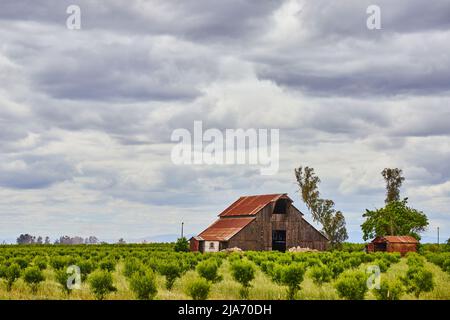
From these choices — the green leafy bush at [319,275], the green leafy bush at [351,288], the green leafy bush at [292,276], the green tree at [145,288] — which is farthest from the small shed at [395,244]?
the green tree at [145,288]

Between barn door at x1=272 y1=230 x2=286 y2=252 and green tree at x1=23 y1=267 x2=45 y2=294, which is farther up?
barn door at x1=272 y1=230 x2=286 y2=252

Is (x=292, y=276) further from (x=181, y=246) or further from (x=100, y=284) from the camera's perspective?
(x=181, y=246)

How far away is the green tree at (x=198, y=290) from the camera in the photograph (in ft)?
79.9

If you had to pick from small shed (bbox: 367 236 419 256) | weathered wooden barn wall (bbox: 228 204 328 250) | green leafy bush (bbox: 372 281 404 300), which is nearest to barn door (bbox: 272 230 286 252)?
weathered wooden barn wall (bbox: 228 204 328 250)

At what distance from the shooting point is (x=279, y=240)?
242 ft

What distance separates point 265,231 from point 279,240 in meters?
2.26

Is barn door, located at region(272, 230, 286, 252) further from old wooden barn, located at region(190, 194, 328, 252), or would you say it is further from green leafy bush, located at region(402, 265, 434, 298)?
green leafy bush, located at region(402, 265, 434, 298)

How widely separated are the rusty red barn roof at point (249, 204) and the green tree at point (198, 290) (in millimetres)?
48160

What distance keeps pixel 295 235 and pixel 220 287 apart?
45.4m

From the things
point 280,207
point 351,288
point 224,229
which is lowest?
point 351,288

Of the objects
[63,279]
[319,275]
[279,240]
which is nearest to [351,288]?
Result: [319,275]

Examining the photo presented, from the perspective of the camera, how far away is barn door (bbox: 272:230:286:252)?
73.5 m
